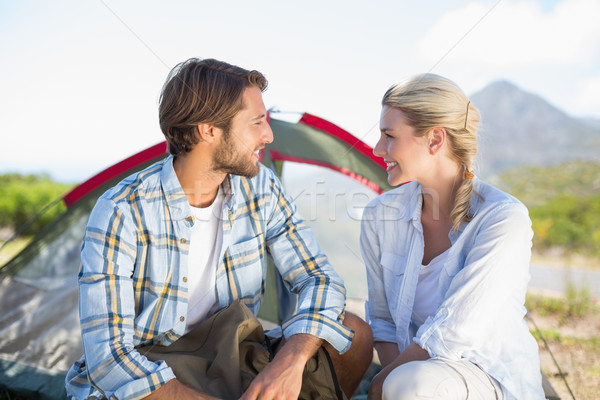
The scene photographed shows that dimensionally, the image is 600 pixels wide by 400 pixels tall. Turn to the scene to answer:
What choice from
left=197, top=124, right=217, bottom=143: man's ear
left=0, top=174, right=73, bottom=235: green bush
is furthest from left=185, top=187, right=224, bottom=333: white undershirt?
left=0, top=174, right=73, bottom=235: green bush

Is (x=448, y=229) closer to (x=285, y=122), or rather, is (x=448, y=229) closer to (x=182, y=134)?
(x=182, y=134)

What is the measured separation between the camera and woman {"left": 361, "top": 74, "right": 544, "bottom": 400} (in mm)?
1493

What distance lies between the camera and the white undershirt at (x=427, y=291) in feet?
5.79

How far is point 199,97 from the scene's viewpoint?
1.84 meters

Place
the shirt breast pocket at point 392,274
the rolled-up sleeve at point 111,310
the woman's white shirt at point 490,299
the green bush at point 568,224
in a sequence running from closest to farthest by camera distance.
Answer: the rolled-up sleeve at point 111,310
the woman's white shirt at point 490,299
the shirt breast pocket at point 392,274
the green bush at point 568,224

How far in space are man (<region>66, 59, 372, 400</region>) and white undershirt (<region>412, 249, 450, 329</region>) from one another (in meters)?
0.21

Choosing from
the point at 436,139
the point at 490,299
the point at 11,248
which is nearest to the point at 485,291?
the point at 490,299

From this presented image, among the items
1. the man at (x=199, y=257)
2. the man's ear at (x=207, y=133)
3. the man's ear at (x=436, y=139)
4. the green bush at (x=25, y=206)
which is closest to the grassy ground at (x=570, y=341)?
the man's ear at (x=436, y=139)

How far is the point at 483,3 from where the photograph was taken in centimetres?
6134

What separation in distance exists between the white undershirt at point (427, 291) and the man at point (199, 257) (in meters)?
0.21

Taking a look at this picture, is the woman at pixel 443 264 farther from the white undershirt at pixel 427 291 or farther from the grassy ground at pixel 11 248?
the grassy ground at pixel 11 248

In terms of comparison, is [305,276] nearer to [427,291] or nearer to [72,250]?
[427,291]

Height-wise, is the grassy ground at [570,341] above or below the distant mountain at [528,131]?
above

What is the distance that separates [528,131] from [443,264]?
48.3 metres
